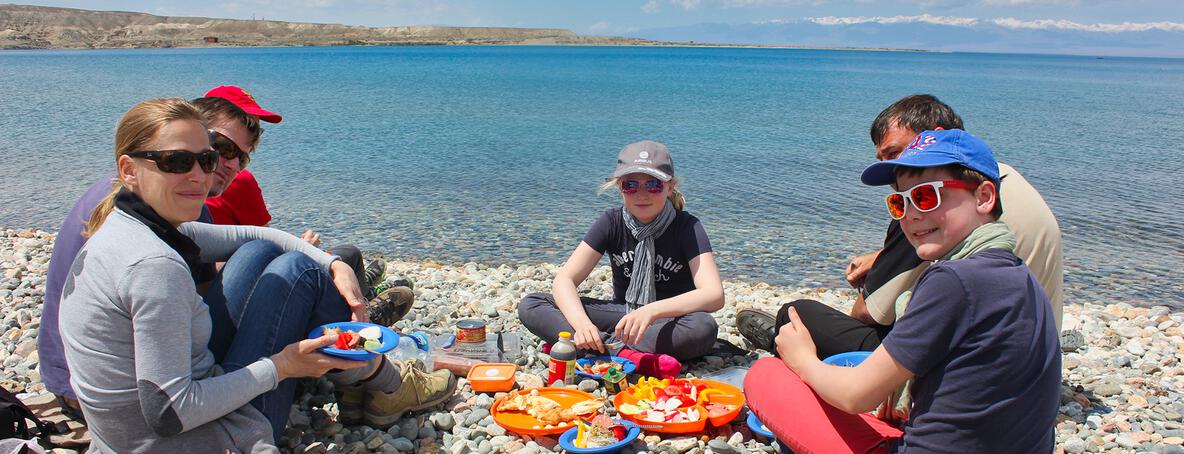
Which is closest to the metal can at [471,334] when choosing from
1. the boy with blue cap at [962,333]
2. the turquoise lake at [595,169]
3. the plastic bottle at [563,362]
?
the plastic bottle at [563,362]

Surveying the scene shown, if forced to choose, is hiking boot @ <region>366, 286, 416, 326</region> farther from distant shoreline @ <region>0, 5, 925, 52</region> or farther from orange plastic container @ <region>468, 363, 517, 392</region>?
distant shoreline @ <region>0, 5, 925, 52</region>

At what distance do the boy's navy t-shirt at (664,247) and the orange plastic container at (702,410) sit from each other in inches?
34.5

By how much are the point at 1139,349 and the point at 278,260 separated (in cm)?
736

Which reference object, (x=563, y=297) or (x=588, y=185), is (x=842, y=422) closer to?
(x=563, y=297)

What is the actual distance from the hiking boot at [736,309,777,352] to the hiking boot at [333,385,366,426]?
3.11 m

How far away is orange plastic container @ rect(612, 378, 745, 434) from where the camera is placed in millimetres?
4668

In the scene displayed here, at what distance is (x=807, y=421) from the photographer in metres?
3.63

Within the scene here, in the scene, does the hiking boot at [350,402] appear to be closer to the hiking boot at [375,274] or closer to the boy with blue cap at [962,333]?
the hiking boot at [375,274]

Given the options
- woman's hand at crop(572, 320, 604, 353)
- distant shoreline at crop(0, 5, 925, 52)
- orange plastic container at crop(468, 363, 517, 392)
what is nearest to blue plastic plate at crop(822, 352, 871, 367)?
woman's hand at crop(572, 320, 604, 353)

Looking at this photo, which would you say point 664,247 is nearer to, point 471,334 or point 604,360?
point 604,360

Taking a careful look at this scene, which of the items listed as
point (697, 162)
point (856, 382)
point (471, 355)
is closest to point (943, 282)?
point (856, 382)

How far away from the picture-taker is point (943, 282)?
2822mm

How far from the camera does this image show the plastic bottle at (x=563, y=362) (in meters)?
5.40

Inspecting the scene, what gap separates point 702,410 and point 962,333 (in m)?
2.22
